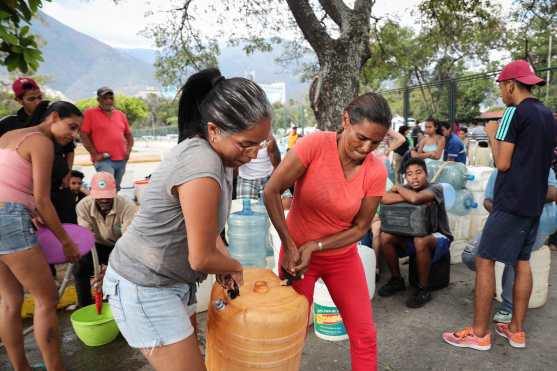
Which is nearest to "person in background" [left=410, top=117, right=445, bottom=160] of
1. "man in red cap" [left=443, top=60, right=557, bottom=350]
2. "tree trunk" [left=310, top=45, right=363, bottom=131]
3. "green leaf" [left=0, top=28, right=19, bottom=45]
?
"tree trunk" [left=310, top=45, right=363, bottom=131]

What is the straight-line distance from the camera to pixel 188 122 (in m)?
1.50

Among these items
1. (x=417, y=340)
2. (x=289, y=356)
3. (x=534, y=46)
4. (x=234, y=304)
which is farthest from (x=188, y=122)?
(x=534, y=46)

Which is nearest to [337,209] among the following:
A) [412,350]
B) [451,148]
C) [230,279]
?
[230,279]

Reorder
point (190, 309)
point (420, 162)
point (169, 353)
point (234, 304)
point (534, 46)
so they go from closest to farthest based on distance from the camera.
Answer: point (169, 353) < point (234, 304) < point (190, 309) < point (420, 162) < point (534, 46)

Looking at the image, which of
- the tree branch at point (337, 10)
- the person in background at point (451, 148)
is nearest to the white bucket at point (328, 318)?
the tree branch at point (337, 10)

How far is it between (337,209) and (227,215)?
2.44ft

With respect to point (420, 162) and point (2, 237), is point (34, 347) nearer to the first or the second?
point (2, 237)

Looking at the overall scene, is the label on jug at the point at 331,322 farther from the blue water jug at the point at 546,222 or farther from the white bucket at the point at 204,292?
the blue water jug at the point at 546,222

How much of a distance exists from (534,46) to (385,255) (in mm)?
24036

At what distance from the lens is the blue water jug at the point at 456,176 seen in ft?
16.1

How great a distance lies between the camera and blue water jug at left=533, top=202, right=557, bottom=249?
3082mm

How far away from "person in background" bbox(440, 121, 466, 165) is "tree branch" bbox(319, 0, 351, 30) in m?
2.74

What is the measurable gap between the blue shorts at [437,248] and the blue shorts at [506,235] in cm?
105

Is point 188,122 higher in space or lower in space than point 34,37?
lower
